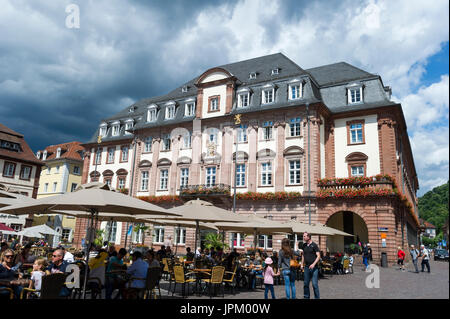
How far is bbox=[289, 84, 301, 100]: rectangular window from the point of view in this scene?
31641mm

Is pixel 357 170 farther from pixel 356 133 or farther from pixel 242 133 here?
pixel 242 133

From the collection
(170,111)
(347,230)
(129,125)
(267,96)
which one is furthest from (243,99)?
(129,125)

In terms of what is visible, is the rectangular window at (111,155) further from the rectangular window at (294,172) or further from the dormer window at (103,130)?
the rectangular window at (294,172)

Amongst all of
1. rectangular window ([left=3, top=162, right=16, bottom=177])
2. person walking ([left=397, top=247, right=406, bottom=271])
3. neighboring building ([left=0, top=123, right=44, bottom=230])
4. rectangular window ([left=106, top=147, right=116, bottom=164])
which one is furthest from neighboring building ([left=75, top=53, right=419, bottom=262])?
rectangular window ([left=3, top=162, right=16, bottom=177])

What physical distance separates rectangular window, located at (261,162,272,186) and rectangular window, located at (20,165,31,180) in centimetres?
3204

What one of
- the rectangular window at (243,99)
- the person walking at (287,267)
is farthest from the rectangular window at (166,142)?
the person walking at (287,267)

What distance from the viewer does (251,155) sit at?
106ft

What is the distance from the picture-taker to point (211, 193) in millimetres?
32250

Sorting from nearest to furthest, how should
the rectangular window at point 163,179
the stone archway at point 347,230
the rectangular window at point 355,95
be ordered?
the stone archway at point 347,230, the rectangular window at point 355,95, the rectangular window at point 163,179

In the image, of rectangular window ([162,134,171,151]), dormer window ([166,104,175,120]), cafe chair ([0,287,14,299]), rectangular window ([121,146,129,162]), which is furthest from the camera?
rectangular window ([121,146,129,162])

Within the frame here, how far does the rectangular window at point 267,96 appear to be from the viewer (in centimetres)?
3312

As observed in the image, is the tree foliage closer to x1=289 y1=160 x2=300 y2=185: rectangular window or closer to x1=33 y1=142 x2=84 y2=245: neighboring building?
x1=289 y1=160 x2=300 y2=185: rectangular window

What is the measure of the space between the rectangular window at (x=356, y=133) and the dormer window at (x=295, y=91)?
535 centimetres
